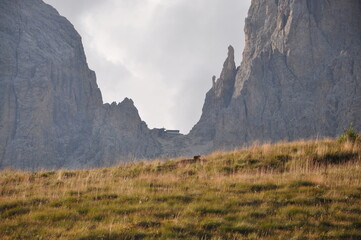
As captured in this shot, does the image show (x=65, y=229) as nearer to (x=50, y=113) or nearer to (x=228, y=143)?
(x=228, y=143)

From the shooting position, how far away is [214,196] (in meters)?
11.7

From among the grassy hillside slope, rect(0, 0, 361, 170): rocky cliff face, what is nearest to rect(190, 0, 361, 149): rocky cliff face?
rect(0, 0, 361, 170): rocky cliff face

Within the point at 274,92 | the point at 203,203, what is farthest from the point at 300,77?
the point at 203,203

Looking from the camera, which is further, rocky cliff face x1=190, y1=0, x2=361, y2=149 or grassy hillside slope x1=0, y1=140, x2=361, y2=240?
rocky cliff face x1=190, y1=0, x2=361, y2=149

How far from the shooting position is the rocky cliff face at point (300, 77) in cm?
15275

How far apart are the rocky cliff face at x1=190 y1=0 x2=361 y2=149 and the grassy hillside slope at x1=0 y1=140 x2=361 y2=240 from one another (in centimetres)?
13963

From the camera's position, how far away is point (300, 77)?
17200 cm

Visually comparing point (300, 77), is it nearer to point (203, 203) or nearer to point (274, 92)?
point (274, 92)

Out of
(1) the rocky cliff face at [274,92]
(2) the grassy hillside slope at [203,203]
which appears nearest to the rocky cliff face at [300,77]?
(1) the rocky cliff face at [274,92]

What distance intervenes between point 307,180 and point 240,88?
180331mm

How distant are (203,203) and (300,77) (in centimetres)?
17093

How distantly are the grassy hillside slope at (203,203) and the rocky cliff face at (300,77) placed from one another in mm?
139627

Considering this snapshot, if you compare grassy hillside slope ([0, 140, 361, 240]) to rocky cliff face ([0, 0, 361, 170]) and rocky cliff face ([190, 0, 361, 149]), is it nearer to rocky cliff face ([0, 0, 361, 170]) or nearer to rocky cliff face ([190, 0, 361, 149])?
rocky cliff face ([0, 0, 361, 170])

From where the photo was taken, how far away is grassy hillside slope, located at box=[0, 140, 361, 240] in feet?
29.9
